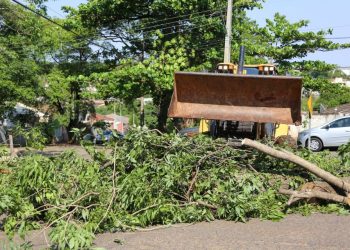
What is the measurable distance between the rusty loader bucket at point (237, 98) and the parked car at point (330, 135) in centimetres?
1200

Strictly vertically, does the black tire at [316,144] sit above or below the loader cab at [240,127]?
below

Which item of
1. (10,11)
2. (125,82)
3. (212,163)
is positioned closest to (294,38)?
(125,82)

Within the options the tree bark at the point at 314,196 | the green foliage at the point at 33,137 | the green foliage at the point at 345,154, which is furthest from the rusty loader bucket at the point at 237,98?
the green foliage at the point at 33,137

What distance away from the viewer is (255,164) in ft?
26.3

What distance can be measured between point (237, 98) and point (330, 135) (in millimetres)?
12683

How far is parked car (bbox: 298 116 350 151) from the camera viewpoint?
20844mm

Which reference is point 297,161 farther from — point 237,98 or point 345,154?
point 237,98

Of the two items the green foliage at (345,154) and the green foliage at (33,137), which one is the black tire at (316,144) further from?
the green foliage at (33,137)

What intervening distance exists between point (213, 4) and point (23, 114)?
17.6 meters

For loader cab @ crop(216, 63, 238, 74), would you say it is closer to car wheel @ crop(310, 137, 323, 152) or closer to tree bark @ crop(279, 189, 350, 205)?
tree bark @ crop(279, 189, 350, 205)

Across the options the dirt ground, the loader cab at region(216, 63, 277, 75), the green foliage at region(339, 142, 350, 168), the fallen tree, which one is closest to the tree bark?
the fallen tree

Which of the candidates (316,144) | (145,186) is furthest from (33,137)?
(316,144)

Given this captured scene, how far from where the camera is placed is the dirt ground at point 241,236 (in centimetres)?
594

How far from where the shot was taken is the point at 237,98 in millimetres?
9469
